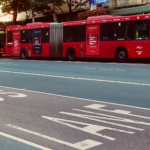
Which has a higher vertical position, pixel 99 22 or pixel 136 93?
pixel 99 22

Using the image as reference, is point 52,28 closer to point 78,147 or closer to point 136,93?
point 136,93

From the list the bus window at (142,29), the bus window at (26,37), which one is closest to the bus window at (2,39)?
the bus window at (26,37)

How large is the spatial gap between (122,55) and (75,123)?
17.1 m

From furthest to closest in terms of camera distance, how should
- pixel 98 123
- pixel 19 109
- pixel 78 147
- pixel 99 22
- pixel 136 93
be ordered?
pixel 99 22, pixel 136 93, pixel 19 109, pixel 98 123, pixel 78 147

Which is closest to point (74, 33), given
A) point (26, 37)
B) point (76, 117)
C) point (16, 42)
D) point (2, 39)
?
point (26, 37)

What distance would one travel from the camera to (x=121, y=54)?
23.3 meters

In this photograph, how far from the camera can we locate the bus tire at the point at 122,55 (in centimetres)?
2298

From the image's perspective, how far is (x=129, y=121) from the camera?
648 centimetres

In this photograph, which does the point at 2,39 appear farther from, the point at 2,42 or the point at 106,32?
the point at 106,32

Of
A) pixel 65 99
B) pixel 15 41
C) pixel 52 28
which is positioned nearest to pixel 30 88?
pixel 65 99

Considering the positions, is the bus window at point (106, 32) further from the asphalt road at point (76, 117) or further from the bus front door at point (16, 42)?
the asphalt road at point (76, 117)

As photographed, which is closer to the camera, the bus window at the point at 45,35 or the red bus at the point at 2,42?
the bus window at the point at 45,35

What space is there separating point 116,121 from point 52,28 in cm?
2262

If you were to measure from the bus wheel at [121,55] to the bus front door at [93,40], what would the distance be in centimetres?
168
